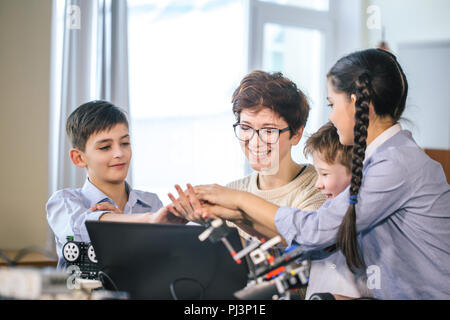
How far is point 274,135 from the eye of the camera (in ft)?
4.47

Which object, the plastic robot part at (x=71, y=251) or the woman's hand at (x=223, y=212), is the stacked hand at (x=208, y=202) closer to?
the woman's hand at (x=223, y=212)

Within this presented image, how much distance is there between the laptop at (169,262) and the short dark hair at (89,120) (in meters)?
0.40

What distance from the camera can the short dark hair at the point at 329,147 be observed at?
1.26 metres

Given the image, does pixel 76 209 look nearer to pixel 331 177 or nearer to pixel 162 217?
pixel 162 217

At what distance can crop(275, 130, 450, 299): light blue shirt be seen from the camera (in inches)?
38.9

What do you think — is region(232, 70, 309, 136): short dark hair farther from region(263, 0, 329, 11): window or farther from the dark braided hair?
region(263, 0, 329, 11): window

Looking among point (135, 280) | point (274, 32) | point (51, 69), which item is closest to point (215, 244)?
point (135, 280)

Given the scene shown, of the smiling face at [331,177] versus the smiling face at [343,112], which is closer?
the smiling face at [343,112]

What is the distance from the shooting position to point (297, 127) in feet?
4.59

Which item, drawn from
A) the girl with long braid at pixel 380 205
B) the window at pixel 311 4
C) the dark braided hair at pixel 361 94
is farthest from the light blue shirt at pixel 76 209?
the window at pixel 311 4
